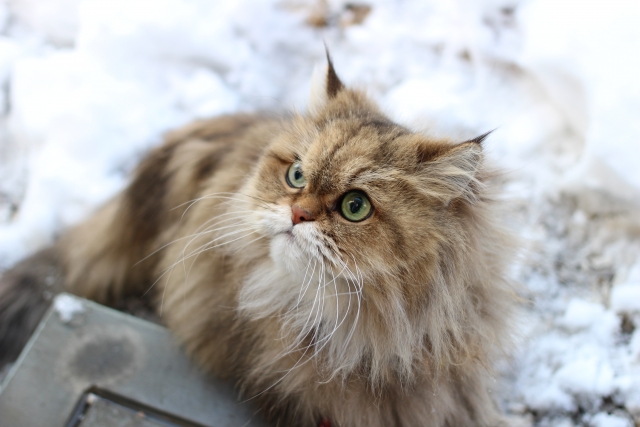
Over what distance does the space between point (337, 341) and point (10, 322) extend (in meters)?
1.26

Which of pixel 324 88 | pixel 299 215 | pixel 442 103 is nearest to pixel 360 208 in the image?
pixel 299 215

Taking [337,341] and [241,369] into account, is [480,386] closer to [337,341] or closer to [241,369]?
[337,341]

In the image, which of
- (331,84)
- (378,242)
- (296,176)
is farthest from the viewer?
(331,84)

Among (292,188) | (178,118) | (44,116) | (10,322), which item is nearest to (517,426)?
(292,188)

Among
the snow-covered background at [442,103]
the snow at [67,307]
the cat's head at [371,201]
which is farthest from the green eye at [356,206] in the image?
the snow at [67,307]

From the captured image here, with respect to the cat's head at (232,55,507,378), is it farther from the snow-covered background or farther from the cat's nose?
the snow-covered background

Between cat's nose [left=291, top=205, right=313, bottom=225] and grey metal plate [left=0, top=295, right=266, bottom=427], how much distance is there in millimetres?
690

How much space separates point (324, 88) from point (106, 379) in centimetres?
115

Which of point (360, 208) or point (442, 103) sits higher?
point (442, 103)

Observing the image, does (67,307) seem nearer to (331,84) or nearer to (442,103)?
(331,84)

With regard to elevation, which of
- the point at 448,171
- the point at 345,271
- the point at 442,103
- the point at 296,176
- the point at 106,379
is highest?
the point at 442,103

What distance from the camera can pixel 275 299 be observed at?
131 centimetres

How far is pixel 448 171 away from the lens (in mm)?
1133

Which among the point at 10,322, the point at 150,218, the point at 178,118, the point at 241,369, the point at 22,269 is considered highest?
the point at 178,118
